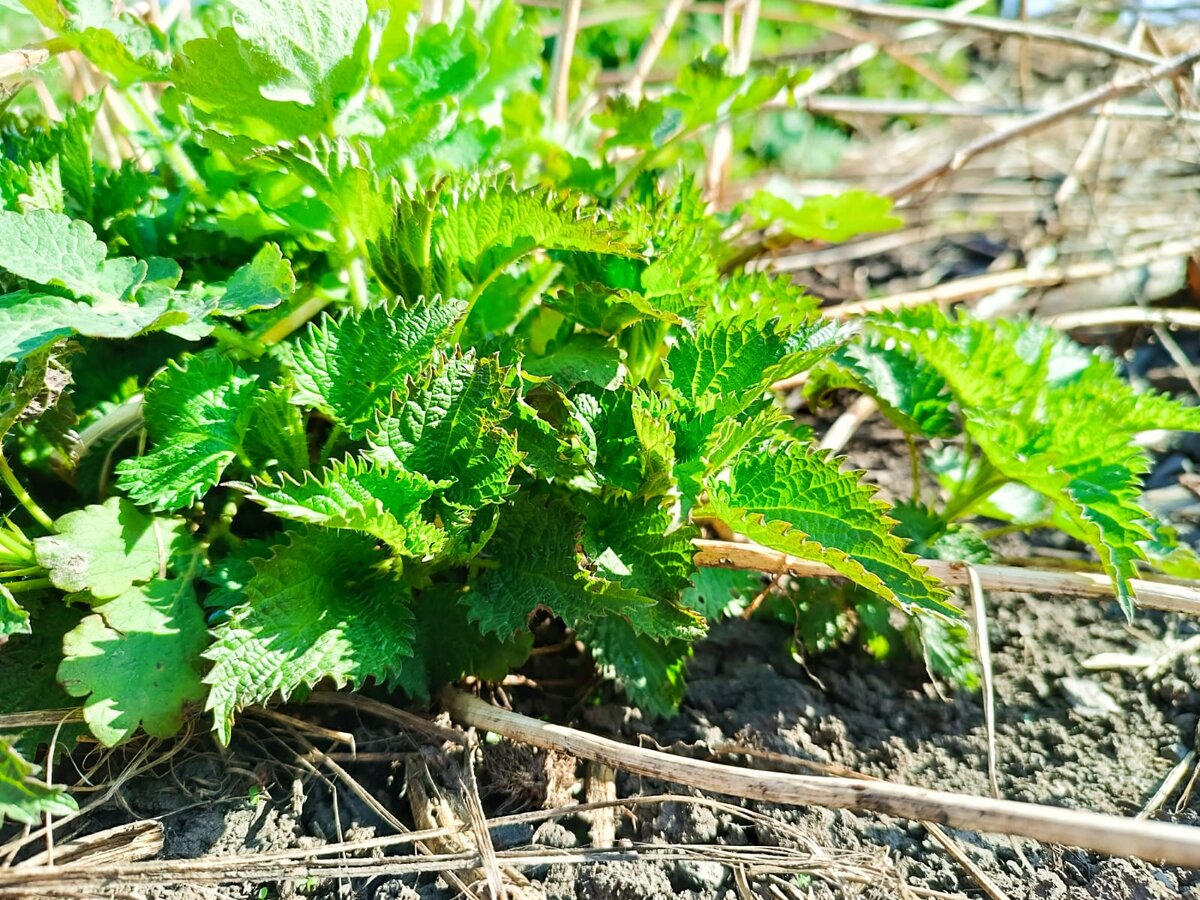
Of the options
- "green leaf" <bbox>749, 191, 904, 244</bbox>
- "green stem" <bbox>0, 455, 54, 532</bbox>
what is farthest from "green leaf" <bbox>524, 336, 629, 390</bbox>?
"green stem" <bbox>0, 455, 54, 532</bbox>

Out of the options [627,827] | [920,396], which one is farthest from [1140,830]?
[920,396]

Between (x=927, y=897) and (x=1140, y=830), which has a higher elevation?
(x=1140, y=830)

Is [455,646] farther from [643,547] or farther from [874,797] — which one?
[874,797]

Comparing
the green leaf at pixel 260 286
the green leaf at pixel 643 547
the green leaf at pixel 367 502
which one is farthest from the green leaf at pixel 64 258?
the green leaf at pixel 643 547

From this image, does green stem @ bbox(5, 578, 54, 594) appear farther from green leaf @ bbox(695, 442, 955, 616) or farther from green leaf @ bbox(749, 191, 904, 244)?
green leaf @ bbox(749, 191, 904, 244)

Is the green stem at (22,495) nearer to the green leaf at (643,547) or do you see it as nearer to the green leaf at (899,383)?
the green leaf at (643,547)

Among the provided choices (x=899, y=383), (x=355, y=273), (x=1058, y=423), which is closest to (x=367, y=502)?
(x=355, y=273)

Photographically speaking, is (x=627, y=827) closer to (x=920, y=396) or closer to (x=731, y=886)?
(x=731, y=886)
